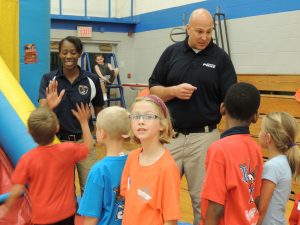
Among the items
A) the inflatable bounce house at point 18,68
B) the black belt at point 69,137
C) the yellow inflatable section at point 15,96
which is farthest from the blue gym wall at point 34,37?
the black belt at point 69,137

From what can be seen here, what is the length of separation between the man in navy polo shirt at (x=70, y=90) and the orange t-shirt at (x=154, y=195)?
4.17ft

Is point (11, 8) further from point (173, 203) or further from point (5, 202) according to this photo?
point (173, 203)

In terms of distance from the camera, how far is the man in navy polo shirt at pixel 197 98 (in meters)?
2.75

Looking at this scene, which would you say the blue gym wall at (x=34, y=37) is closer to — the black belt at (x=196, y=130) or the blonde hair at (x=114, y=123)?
the black belt at (x=196, y=130)

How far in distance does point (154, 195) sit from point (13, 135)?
1589 mm

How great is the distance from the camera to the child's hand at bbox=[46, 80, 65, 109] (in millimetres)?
2861

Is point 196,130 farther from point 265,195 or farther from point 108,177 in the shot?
point 108,177

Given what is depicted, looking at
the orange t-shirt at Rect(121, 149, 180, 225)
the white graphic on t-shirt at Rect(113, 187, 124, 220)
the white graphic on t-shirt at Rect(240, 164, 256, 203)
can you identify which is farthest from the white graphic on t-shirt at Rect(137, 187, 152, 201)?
the white graphic on t-shirt at Rect(240, 164, 256, 203)

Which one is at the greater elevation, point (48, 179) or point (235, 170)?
point (235, 170)

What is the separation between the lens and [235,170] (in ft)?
5.99

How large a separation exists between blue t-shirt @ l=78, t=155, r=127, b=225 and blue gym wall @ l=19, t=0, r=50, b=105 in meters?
2.11

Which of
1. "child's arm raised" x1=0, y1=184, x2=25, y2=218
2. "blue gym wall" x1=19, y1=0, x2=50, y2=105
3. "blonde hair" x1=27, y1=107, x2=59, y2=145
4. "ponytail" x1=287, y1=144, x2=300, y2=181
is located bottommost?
"child's arm raised" x1=0, y1=184, x2=25, y2=218

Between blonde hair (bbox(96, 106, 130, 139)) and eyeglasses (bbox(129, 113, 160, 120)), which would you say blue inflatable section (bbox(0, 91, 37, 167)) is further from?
eyeglasses (bbox(129, 113, 160, 120))

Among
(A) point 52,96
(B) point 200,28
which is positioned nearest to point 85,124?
(A) point 52,96
